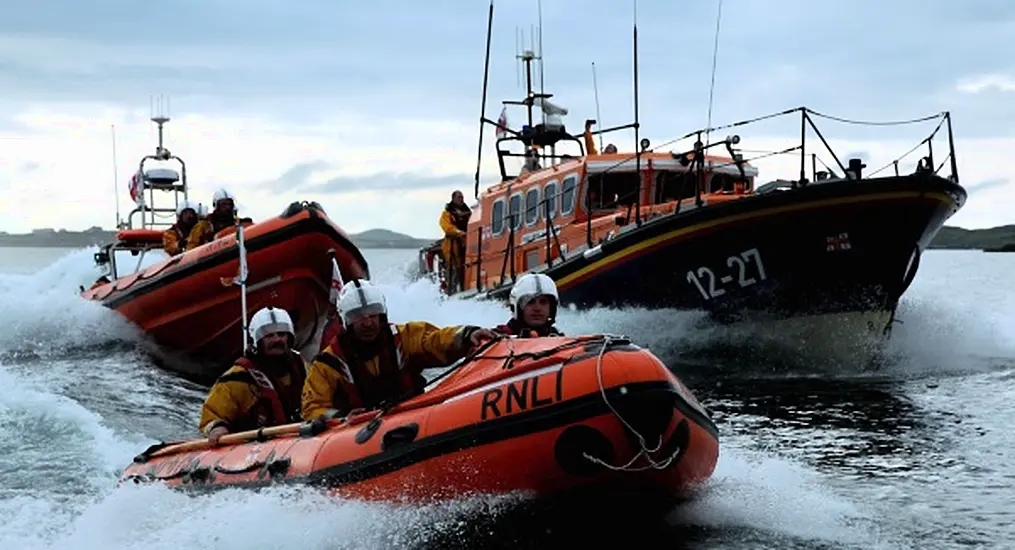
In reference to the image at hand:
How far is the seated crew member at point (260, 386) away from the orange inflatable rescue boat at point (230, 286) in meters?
4.10

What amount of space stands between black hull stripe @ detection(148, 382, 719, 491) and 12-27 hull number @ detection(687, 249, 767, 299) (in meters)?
5.38

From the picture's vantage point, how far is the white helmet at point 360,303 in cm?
566

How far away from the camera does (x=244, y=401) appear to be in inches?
241

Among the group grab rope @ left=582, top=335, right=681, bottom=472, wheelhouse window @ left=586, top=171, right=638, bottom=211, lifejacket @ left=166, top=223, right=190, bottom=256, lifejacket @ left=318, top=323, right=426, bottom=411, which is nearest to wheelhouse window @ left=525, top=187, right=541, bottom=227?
wheelhouse window @ left=586, top=171, right=638, bottom=211

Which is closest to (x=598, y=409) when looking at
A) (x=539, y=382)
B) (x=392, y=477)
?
(x=539, y=382)

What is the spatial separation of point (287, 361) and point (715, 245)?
516 cm

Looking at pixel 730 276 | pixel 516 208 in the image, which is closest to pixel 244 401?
pixel 730 276

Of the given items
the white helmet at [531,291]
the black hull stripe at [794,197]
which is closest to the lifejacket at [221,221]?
the black hull stripe at [794,197]

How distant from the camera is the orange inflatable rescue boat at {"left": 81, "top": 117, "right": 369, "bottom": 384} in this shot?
10844 millimetres

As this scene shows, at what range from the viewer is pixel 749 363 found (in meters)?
11.2

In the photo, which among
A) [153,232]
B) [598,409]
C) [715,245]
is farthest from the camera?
[153,232]

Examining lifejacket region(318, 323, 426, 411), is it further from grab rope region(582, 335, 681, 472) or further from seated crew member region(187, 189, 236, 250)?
seated crew member region(187, 189, 236, 250)

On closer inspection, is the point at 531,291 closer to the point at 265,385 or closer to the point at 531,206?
the point at 265,385

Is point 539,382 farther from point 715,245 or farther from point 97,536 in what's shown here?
point 715,245
